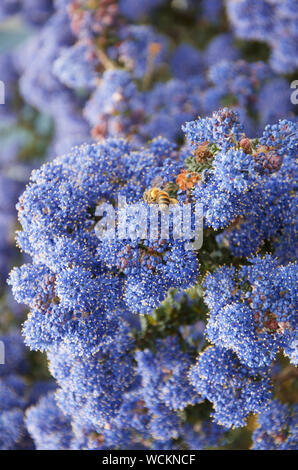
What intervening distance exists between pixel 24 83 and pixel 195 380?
1.73 metres

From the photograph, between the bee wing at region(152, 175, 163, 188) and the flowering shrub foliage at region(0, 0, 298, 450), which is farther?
the bee wing at region(152, 175, 163, 188)

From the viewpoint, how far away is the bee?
126 cm

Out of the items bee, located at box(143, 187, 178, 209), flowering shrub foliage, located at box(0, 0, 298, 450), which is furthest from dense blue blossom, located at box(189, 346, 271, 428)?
bee, located at box(143, 187, 178, 209)

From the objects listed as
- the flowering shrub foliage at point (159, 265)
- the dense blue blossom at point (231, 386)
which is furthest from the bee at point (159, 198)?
the dense blue blossom at point (231, 386)

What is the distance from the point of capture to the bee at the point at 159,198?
1.26 meters

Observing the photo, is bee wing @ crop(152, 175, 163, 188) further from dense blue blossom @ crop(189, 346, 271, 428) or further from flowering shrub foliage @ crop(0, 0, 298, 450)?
dense blue blossom @ crop(189, 346, 271, 428)

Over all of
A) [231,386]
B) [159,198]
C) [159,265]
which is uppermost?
[159,198]

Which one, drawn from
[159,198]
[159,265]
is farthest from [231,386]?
[159,198]

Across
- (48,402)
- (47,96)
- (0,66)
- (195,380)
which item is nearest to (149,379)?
(195,380)

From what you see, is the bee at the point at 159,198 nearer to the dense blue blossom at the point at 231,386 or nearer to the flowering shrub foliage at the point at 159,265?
the flowering shrub foliage at the point at 159,265

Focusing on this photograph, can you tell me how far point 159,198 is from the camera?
1.27m

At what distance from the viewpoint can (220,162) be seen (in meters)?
1.20

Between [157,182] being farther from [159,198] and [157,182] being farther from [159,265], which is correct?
[159,265]

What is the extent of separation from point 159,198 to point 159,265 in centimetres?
17
